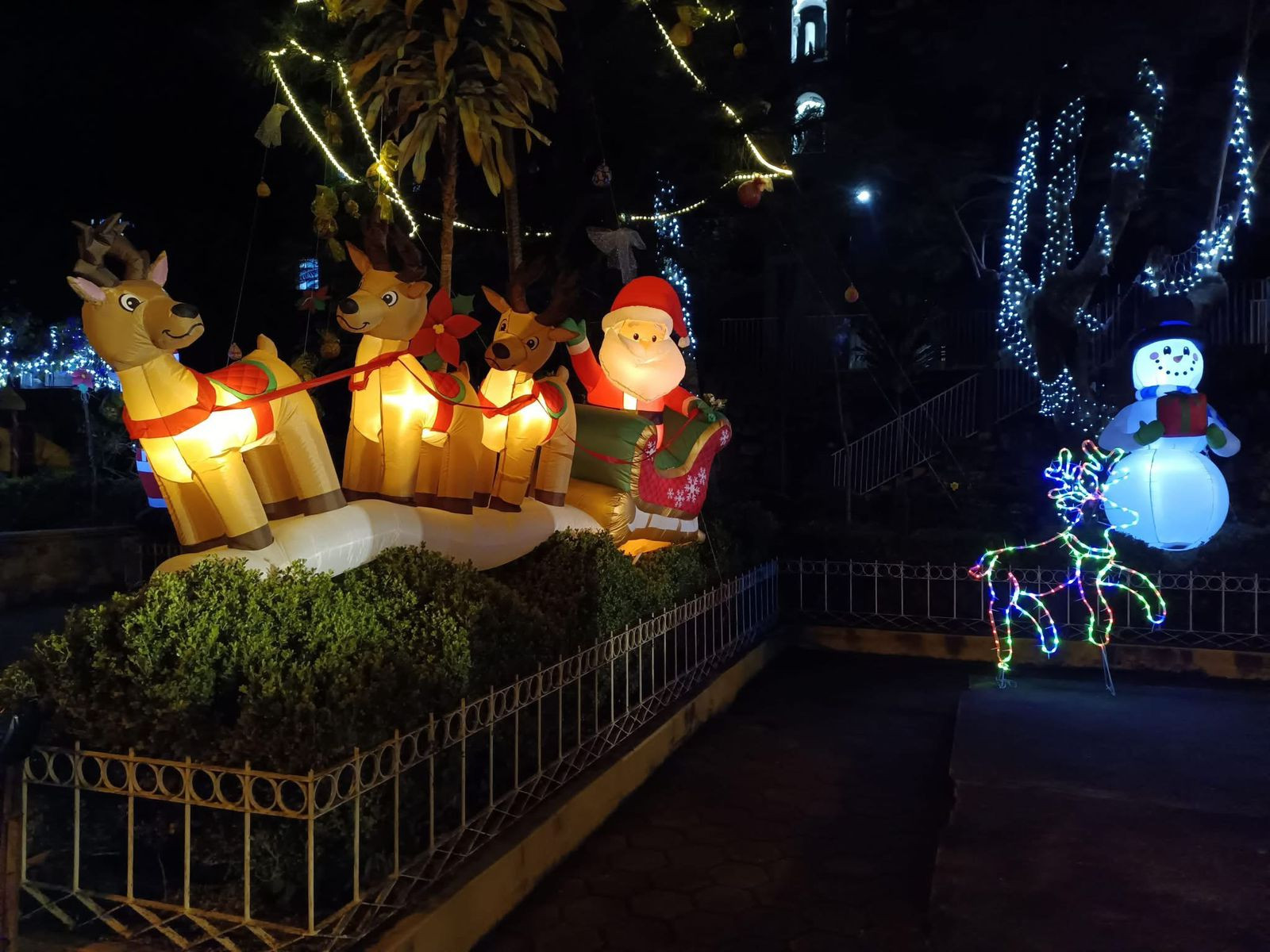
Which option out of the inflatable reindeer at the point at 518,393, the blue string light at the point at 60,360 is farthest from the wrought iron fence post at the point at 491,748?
the blue string light at the point at 60,360

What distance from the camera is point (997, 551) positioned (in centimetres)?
933

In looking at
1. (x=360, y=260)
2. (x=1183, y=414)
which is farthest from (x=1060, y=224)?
(x=360, y=260)

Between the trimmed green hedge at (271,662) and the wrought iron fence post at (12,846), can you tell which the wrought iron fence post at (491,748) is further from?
the wrought iron fence post at (12,846)

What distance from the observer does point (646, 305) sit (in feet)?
28.3

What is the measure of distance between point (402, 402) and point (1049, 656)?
6802 mm

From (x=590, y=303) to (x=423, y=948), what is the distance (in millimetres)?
8511

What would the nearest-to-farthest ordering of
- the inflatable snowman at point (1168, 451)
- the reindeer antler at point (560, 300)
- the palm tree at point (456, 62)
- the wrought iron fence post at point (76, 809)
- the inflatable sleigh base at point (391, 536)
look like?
the wrought iron fence post at point (76, 809) → the inflatable sleigh base at point (391, 536) → the palm tree at point (456, 62) → the reindeer antler at point (560, 300) → the inflatable snowman at point (1168, 451)

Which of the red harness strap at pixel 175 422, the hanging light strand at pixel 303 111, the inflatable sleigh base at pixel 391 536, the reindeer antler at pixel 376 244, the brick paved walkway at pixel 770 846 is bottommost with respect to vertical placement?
the brick paved walkway at pixel 770 846

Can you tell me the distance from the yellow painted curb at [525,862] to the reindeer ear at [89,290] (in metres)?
3.36

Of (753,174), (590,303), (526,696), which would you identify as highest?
(753,174)

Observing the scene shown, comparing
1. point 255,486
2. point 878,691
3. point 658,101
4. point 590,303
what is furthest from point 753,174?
point 255,486

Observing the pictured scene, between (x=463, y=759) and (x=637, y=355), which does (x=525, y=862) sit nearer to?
(x=463, y=759)

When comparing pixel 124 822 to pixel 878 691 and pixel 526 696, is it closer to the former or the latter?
pixel 526 696

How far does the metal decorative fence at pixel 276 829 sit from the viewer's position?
3.85 metres
